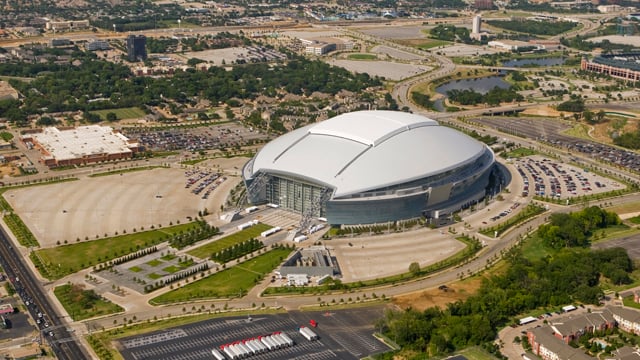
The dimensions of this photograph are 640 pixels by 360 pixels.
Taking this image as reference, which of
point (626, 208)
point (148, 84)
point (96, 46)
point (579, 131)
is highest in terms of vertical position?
point (96, 46)

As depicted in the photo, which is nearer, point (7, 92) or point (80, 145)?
point (80, 145)

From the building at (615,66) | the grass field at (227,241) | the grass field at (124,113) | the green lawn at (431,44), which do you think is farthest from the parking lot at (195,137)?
the green lawn at (431,44)

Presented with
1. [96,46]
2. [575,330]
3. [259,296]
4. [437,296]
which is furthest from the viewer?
[96,46]

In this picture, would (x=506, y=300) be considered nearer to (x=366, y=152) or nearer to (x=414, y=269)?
(x=414, y=269)

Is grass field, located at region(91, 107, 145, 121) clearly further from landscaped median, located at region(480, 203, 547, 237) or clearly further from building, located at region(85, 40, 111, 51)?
landscaped median, located at region(480, 203, 547, 237)

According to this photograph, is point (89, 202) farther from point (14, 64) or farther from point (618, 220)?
point (14, 64)

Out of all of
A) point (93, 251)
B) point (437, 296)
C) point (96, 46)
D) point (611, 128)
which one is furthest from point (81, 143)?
point (96, 46)

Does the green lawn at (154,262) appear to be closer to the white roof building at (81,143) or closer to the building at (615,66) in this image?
the white roof building at (81,143)
